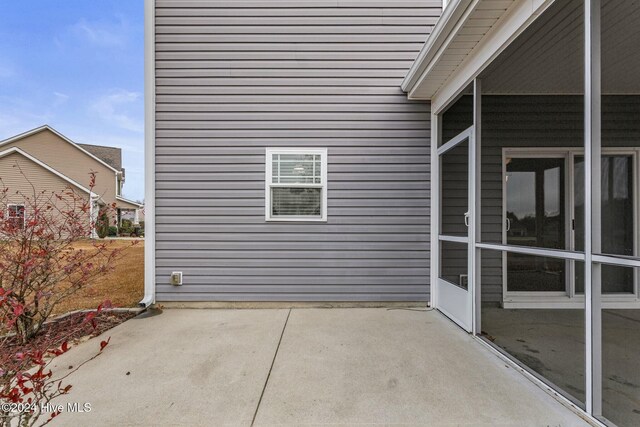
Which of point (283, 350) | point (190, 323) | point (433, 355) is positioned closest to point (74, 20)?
point (190, 323)

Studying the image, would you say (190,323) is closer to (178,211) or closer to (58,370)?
(58,370)

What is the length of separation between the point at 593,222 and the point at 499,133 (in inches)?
72.1

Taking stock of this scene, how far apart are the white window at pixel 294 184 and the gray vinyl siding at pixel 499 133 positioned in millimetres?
1688

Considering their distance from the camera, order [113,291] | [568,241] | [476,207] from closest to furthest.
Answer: [568,241] < [476,207] < [113,291]

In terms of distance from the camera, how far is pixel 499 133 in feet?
10.5

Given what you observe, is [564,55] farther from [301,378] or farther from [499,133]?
[301,378]

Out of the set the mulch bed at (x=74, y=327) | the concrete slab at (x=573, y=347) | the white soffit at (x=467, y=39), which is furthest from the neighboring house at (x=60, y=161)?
the concrete slab at (x=573, y=347)

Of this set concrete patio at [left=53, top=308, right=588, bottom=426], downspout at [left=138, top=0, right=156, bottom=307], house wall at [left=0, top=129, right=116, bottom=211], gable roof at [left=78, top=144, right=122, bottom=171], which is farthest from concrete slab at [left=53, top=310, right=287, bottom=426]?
gable roof at [left=78, top=144, right=122, bottom=171]

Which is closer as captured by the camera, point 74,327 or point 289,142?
point 74,327

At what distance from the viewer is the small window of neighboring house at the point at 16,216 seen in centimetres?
253

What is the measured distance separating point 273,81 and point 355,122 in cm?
122

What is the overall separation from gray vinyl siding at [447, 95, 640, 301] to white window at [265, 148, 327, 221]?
66.4 inches

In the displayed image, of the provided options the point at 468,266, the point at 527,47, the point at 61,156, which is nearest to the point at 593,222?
the point at 468,266

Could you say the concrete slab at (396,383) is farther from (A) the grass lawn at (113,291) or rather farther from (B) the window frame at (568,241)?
(A) the grass lawn at (113,291)
